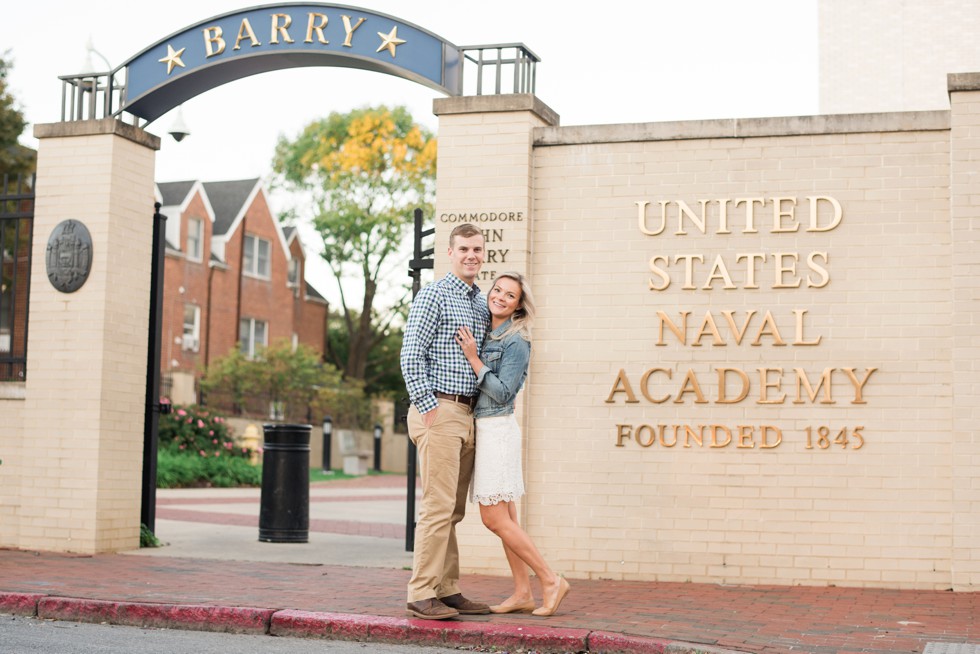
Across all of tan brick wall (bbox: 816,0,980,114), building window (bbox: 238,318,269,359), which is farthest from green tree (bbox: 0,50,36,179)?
tan brick wall (bbox: 816,0,980,114)

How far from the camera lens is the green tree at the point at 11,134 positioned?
28.4m

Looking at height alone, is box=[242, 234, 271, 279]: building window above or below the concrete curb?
above

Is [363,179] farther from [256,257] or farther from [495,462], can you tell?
[495,462]

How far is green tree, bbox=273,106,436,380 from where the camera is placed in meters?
42.6

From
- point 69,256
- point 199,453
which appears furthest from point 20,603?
point 199,453

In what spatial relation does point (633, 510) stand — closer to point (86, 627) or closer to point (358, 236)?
point (86, 627)

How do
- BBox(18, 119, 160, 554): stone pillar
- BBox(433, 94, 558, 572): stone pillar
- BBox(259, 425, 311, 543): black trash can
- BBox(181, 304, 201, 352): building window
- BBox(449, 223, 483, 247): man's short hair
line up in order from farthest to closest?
BBox(181, 304, 201, 352): building window
BBox(259, 425, 311, 543): black trash can
BBox(18, 119, 160, 554): stone pillar
BBox(433, 94, 558, 572): stone pillar
BBox(449, 223, 483, 247): man's short hair

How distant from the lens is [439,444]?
22.4 feet

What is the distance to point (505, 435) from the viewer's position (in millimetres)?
6988

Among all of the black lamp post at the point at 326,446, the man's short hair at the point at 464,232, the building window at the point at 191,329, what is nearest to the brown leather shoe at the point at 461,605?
the man's short hair at the point at 464,232

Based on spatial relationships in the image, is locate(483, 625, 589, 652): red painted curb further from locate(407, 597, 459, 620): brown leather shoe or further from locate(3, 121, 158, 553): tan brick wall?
locate(3, 121, 158, 553): tan brick wall

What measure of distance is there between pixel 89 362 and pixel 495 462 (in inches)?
195

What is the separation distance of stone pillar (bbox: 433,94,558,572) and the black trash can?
9.43ft

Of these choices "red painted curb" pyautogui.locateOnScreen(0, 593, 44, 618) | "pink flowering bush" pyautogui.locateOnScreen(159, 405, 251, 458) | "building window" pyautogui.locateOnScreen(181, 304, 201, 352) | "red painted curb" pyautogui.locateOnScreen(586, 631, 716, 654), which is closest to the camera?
"red painted curb" pyautogui.locateOnScreen(586, 631, 716, 654)
